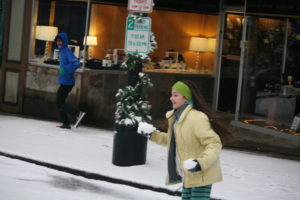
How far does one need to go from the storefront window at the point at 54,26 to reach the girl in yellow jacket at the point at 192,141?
762 centimetres

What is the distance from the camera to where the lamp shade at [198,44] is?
14.9m

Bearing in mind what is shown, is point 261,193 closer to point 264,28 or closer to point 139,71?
point 139,71

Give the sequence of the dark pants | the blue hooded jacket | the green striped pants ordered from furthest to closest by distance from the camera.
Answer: the dark pants → the blue hooded jacket → the green striped pants

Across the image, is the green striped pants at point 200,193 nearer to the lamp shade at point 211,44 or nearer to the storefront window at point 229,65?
the storefront window at point 229,65

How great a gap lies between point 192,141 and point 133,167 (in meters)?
3.79

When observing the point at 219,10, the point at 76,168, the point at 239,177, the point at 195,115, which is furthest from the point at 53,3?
the point at 195,115

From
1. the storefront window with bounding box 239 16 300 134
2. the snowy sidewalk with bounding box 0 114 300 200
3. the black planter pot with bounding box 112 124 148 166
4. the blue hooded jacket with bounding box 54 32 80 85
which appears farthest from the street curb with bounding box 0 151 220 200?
the storefront window with bounding box 239 16 300 134

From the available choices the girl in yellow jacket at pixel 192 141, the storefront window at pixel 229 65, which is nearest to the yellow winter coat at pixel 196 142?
the girl in yellow jacket at pixel 192 141

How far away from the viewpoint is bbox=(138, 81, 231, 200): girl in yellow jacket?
15.9 feet

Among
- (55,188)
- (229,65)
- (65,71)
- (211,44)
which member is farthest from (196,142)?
(211,44)

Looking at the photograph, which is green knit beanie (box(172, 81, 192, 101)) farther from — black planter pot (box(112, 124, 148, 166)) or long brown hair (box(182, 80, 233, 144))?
black planter pot (box(112, 124, 148, 166))

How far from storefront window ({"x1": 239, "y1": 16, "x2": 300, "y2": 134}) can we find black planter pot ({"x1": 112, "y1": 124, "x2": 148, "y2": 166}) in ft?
15.2

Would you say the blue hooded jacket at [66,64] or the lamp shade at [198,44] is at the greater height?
the lamp shade at [198,44]

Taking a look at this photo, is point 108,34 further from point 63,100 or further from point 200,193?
point 200,193
